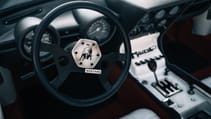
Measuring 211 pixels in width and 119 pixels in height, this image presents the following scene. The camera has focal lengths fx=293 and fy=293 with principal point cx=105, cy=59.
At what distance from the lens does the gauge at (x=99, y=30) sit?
1.36 metres

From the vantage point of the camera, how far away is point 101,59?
1346mm

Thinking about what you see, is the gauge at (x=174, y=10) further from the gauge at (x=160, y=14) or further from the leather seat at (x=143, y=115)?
the leather seat at (x=143, y=115)

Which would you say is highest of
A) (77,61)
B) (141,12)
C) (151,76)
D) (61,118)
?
(141,12)

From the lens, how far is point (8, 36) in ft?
4.79

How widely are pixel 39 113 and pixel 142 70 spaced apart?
82cm

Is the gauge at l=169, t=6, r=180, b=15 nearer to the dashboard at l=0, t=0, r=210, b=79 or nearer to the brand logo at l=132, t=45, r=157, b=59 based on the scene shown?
the dashboard at l=0, t=0, r=210, b=79

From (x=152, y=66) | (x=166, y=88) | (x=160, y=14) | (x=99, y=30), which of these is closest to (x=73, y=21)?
(x=99, y=30)

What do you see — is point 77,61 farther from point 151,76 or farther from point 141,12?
point 151,76

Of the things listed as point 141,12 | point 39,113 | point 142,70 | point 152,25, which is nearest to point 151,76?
point 142,70

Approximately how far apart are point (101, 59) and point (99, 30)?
0.17 metres

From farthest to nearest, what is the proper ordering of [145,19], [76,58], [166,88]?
[166,88] < [145,19] < [76,58]

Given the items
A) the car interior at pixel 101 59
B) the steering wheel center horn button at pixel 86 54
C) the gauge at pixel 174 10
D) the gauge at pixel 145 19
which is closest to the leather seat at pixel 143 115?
the car interior at pixel 101 59

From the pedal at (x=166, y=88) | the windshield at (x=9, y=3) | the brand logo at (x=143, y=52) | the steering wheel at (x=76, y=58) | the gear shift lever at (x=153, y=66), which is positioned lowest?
the pedal at (x=166, y=88)

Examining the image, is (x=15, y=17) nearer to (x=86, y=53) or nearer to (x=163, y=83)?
(x=86, y=53)
